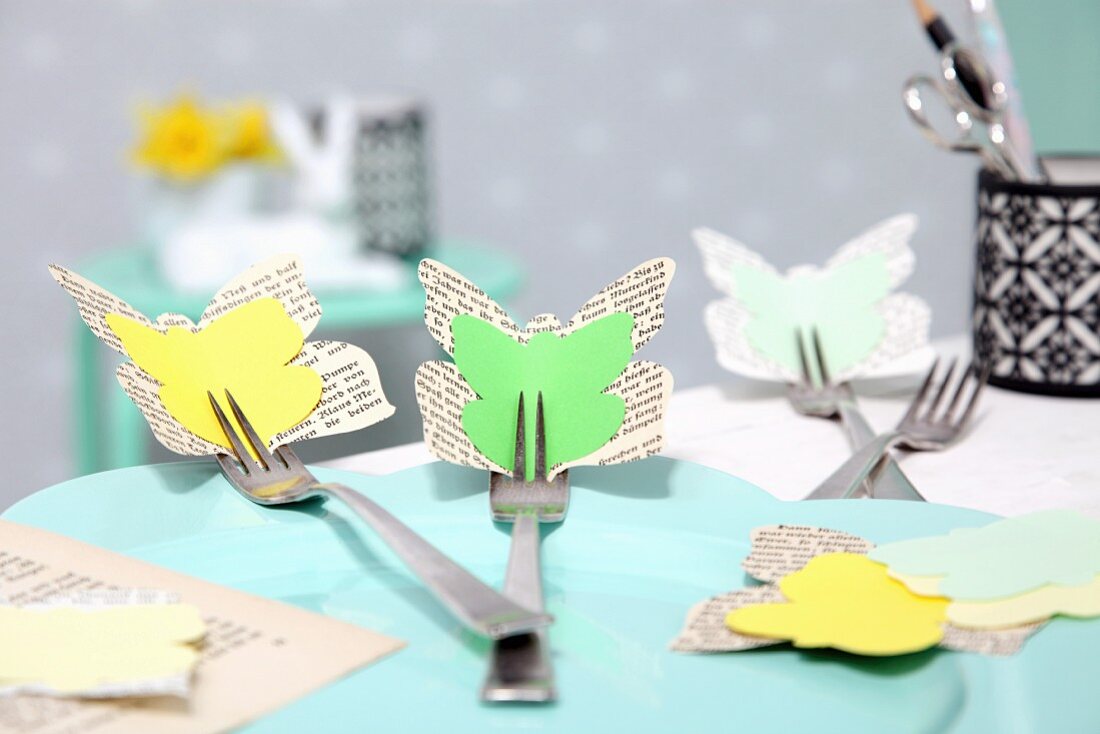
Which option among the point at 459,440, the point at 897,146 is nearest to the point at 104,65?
the point at 897,146

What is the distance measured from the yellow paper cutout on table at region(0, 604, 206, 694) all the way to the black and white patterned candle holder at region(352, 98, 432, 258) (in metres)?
1.05

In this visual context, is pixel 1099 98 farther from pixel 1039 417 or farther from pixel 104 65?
pixel 104 65

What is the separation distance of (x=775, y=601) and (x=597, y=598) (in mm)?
57

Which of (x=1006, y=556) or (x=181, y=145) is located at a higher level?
(x=181, y=145)

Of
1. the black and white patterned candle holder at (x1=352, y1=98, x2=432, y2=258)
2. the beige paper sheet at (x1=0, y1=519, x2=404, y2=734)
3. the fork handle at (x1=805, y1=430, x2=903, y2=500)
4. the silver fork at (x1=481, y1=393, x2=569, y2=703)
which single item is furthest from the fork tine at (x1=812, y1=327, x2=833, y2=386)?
the black and white patterned candle holder at (x1=352, y1=98, x2=432, y2=258)

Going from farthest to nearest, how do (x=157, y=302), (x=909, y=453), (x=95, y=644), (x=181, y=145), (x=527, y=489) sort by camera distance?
1. (x=181, y=145)
2. (x=157, y=302)
3. (x=909, y=453)
4. (x=527, y=489)
5. (x=95, y=644)

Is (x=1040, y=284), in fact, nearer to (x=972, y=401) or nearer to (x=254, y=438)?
(x=972, y=401)

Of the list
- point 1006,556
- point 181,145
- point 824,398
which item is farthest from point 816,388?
point 181,145

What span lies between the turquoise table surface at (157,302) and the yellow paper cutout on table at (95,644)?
0.84m

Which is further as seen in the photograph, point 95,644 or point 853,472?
point 853,472

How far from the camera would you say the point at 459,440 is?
1.47 feet

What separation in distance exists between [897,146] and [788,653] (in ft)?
6.24

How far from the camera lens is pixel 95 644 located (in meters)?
0.30

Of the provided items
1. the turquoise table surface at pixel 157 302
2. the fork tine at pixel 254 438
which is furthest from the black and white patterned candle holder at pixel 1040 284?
the turquoise table surface at pixel 157 302
